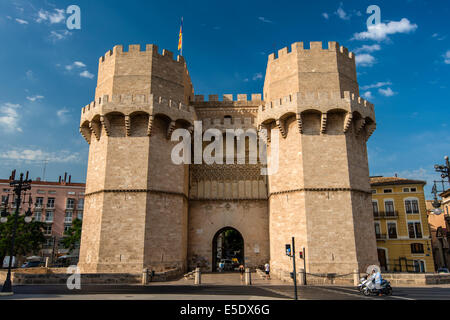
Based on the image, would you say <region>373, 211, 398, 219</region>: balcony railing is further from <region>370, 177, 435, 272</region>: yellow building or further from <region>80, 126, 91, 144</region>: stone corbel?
<region>80, 126, 91, 144</region>: stone corbel

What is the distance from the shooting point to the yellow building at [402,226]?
30734mm

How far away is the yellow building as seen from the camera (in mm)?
30734

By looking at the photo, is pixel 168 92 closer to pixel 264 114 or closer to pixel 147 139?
pixel 147 139

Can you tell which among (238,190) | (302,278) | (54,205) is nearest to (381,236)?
(238,190)

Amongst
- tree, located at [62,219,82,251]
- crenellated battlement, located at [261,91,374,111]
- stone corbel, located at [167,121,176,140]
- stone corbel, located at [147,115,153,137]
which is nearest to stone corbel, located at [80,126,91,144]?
stone corbel, located at [147,115,153,137]

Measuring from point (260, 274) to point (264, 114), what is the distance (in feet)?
34.7

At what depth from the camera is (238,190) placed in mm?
25359

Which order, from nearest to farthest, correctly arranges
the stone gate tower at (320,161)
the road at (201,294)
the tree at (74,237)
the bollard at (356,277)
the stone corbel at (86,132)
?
the road at (201,294) → the bollard at (356,277) → the stone gate tower at (320,161) → the stone corbel at (86,132) → the tree at (74,237)

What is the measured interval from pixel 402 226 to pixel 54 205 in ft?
144

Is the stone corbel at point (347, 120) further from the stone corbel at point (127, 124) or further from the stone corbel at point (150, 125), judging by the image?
the stone corbel at point (127, 124)

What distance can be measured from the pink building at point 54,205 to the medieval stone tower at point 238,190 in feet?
96.0

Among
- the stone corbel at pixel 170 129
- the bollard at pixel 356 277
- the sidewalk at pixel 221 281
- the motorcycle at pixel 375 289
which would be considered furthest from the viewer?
the stone corbel at pixel 170 129

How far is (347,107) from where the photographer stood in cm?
2145

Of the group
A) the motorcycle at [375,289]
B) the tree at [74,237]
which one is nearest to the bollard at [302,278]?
the motorcycle at [375,289]
